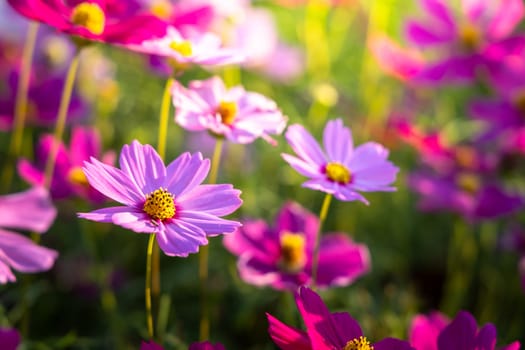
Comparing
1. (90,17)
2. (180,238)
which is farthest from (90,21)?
(180,238)

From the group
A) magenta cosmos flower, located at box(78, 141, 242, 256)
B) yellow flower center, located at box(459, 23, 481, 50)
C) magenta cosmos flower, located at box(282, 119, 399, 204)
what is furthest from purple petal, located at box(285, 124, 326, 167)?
yellow flower center, located at box(459, 23, 481, 50)

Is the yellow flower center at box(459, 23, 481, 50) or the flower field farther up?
the yellow flower center at box(459, 23, 481, 50)

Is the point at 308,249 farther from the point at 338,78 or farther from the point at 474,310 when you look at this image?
the point at 338,78

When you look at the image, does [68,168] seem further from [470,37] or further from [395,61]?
[470,37]

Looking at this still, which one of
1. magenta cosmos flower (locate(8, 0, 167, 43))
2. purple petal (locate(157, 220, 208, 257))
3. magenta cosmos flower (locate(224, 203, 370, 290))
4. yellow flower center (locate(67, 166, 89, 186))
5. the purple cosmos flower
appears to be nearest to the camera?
purple petal (locate(157, 220, 208, 257))

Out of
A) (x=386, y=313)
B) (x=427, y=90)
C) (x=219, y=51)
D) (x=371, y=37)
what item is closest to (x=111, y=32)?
(x=219, y=51)

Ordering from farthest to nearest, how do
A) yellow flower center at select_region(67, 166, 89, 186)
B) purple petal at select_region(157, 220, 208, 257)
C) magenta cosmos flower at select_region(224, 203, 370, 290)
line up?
yellow flower center at select_region(67, 166, 89, 186), magenta cosmos flower at select_region(224, 203, 370, 290), purple petal at select_region(157, 220, 208, 257)

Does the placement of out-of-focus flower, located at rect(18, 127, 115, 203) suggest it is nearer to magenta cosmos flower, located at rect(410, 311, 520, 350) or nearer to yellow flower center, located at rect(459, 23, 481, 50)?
magenta cosmos flower, located at rect(410, 311, 520, 350)
